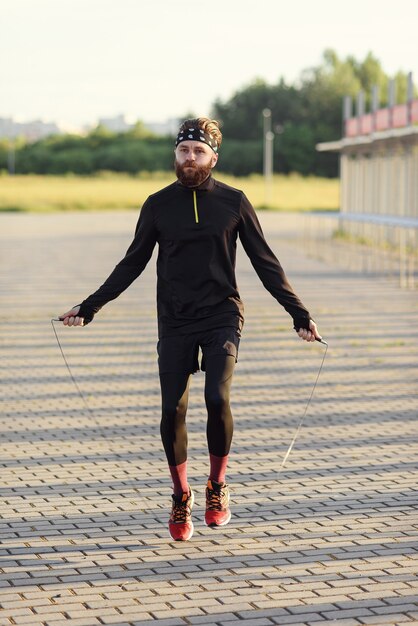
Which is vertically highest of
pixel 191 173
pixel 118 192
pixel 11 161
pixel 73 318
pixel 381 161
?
pixel 191 173

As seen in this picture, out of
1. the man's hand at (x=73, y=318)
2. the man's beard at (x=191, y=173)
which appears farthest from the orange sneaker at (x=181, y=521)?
the man's beard at (x=191, y=173)

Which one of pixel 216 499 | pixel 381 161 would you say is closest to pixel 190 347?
pixel 216 499

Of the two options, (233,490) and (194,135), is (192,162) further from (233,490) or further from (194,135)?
(233,490)

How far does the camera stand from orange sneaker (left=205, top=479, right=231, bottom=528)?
590cm

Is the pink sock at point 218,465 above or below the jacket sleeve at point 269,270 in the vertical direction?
below

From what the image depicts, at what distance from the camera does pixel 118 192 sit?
7675 centimetres

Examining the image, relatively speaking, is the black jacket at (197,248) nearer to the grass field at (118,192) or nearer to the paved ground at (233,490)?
the paved ground at (233,490)

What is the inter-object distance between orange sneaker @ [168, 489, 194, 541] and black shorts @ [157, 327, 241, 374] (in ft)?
1.82

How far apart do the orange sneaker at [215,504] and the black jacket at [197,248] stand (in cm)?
68

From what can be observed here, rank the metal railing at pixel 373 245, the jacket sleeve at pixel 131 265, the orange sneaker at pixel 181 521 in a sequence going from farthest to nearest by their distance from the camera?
1. the metal railing at pixel 373 245
2. the jacket sleeve at pixel 131 265
3. the orange sneaker at pixel 181 521

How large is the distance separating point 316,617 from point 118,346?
8810 mm

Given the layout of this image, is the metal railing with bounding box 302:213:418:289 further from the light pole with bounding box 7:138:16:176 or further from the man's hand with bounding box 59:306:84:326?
the light pole with bounding box 7:138:16:176

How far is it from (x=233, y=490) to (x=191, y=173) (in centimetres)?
179

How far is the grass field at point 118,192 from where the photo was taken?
6881 cm
